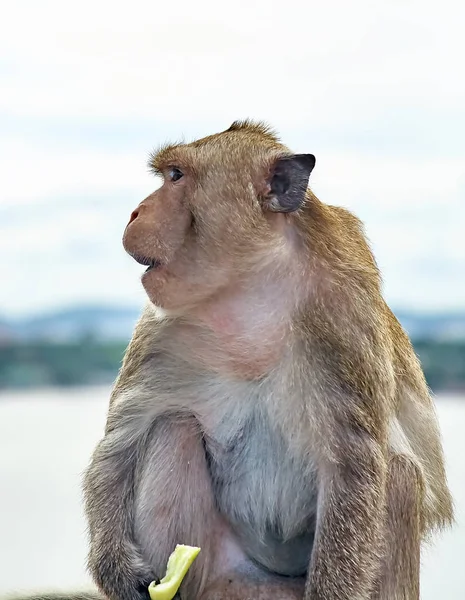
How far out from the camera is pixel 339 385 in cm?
272

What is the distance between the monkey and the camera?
2717 millimetres

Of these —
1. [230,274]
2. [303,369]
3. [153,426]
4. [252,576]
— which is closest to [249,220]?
[230,274]

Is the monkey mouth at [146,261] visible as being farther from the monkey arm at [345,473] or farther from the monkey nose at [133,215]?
the monkey arm at [345,473]

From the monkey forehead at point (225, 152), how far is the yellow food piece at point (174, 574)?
0.93 meters

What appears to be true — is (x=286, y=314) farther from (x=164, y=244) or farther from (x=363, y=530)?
(x=363, y=530)

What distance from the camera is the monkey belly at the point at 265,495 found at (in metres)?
2.85

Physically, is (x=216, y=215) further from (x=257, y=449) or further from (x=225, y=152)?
(x=257, y=449)

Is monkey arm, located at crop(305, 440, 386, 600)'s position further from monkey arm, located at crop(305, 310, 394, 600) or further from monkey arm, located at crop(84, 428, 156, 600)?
monkey arm, located at crop(84, 428, 156, 600)

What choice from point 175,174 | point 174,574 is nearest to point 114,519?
point 174,574

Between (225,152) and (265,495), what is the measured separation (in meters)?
0.87

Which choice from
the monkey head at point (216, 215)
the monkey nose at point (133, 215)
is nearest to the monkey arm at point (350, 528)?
the monkey head at point (216, 215)

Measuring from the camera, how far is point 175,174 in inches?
110

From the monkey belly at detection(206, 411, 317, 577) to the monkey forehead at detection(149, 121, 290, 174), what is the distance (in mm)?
626

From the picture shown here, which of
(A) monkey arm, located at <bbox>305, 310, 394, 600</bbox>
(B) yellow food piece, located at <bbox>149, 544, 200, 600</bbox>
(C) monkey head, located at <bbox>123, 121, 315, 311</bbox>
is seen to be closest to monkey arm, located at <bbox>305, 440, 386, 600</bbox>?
(A) monkey arm, located at <bbox>305, 310, 394, 600</bbox>
